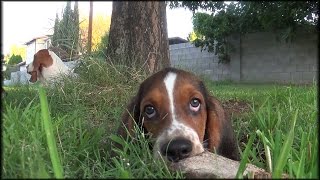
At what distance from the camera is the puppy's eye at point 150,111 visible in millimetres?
3135

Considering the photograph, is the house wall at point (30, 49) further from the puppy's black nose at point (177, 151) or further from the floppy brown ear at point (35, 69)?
the puppy's black nose at point (177, 151)

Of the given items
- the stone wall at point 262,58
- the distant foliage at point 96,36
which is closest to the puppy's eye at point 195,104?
the distant foliage at point 96,36

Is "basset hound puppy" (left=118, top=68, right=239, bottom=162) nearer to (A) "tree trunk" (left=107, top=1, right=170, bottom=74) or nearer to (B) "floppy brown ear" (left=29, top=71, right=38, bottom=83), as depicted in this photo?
(A) "tree trunk" (left=107, top=1, right=170, bottom=74)

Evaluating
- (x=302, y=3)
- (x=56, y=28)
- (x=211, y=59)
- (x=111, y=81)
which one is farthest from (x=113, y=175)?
(x=211, y=59)

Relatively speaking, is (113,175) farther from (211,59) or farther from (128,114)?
(211,59)

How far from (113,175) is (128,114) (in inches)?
51.4

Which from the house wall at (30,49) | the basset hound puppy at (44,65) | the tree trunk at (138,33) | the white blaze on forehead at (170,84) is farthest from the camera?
the basset hound puppy at (44,65)

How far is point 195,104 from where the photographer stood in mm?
3252

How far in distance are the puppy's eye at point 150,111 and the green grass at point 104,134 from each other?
271mm

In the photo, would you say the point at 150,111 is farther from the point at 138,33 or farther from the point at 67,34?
the point at 138,33

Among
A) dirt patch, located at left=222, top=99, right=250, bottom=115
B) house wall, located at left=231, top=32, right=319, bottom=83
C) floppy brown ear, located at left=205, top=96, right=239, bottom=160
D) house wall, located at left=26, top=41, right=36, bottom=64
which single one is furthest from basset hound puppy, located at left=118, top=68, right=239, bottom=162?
house wall, located at left=231, top=32, right=319, bottom=83

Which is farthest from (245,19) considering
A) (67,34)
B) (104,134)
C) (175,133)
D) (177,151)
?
(177,151)

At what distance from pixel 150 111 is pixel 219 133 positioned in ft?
1.83

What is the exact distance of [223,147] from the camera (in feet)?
10.9
